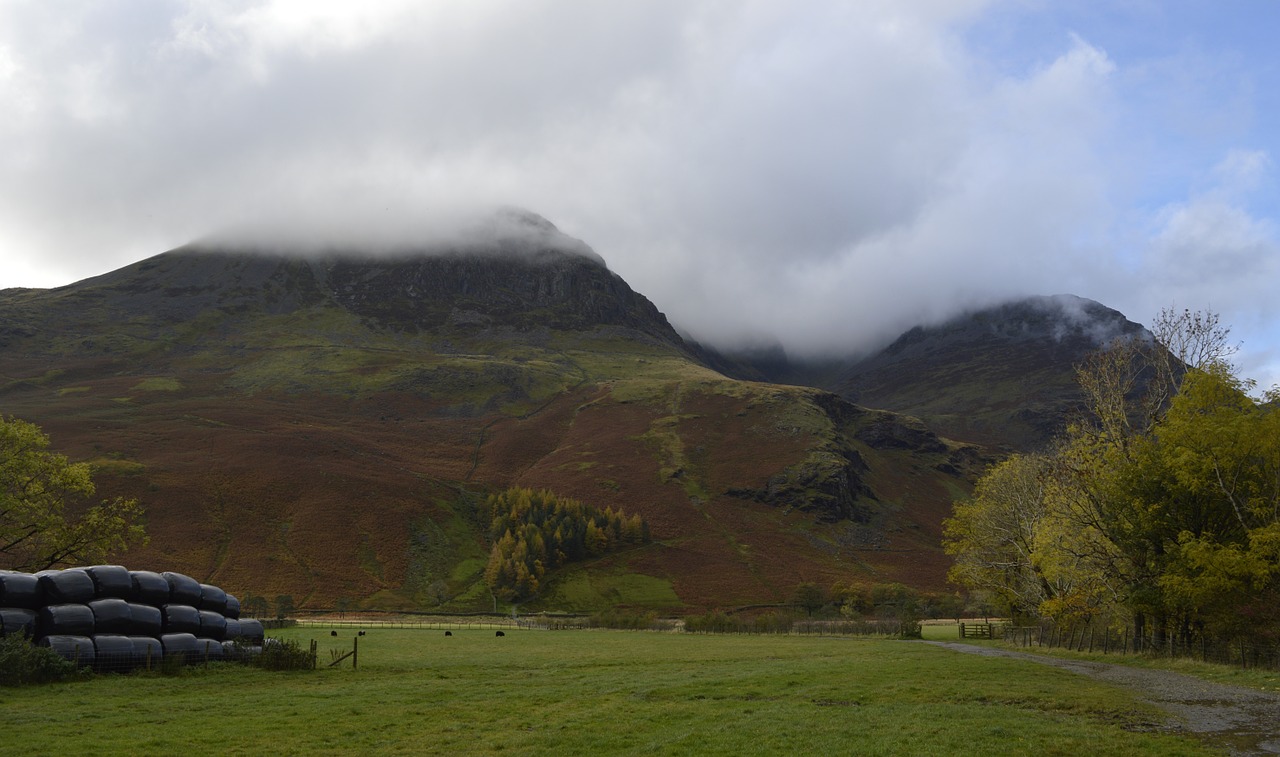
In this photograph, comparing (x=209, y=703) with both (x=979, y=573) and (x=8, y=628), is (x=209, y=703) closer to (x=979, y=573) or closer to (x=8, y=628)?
(x=8, y=628)

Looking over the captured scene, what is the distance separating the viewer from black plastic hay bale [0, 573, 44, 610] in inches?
1211

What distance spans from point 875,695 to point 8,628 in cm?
3073

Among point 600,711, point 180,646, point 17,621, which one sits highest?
point 17,621

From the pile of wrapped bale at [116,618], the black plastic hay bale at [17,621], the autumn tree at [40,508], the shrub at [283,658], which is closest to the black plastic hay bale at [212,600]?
the pile of wrapped bale at [116,618]

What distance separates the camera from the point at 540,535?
132m

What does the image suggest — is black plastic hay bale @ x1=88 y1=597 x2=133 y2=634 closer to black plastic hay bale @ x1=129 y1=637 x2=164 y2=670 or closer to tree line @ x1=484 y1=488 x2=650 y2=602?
black plastic hay bale @ x1=129 y1=637 x2=164 y2=670

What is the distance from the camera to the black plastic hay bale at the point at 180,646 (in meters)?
33.8

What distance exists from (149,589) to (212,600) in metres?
3.98

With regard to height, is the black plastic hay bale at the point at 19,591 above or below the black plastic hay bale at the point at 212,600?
above

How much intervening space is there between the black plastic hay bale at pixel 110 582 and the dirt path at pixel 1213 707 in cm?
3666

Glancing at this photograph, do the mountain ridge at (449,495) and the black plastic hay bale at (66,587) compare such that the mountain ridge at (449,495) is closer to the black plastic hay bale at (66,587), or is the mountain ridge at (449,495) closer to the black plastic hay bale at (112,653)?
the black plastic hay bale at (66,587)

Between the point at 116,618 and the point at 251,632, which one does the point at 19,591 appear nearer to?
the point at 116,618

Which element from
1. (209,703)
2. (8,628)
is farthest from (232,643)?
(209,703)

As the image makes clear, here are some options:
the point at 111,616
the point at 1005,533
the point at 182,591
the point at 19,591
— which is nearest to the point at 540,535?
the point at 1005,533
